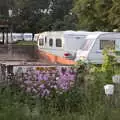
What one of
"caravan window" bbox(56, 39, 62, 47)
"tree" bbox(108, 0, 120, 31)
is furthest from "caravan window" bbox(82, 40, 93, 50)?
"tree" bbox(108, 0, 120, 31)

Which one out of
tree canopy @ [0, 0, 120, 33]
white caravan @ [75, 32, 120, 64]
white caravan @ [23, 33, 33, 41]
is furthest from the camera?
white caravan @ [23, 33, 33, 41]

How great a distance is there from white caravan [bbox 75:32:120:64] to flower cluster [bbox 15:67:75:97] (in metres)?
10.9

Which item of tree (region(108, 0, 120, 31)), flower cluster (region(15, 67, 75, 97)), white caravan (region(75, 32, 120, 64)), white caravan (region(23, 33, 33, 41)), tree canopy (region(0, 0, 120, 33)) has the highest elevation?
tree canopy (region(0, 0, 120, 33))

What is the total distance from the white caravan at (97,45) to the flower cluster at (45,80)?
1088cm

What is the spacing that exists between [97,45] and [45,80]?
11945 millimetres

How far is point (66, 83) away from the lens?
26.4 ft

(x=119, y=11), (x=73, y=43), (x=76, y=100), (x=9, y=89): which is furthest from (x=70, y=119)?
(x=119, y=11)

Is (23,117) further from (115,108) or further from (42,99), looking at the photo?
(115,108)

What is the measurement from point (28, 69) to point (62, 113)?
164 centimetres

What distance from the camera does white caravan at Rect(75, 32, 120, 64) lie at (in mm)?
19469

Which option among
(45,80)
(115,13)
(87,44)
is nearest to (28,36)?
(115,13)

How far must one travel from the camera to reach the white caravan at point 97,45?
766 inches

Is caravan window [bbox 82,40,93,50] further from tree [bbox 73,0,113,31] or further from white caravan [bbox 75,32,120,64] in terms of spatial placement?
tree [bbox 73,0,113,31]

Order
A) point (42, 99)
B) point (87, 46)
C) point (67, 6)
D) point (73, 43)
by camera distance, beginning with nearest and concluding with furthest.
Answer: point (42, 99) < point (87, 46) < point (73, 43) < point (67, 6)
